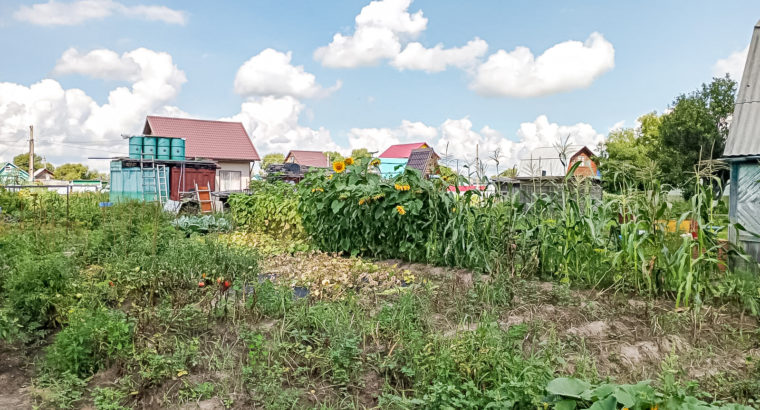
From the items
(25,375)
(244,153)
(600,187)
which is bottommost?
(25,375)

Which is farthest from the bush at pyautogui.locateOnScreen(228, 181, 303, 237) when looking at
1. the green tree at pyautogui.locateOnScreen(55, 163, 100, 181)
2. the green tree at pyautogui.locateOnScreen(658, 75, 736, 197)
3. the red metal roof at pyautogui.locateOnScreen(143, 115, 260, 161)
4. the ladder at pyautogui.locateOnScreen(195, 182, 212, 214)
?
the green tree at pyautogui.locateOnScreen(55, 163, 100, 181)

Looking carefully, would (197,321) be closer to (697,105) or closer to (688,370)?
(688,370)

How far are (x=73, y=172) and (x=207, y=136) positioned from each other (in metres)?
36.7

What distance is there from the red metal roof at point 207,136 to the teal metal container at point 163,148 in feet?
23.3

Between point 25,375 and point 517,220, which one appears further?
point 517,220

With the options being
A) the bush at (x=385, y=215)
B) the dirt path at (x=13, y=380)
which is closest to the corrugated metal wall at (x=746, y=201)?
the bush at (x=385, y=215)

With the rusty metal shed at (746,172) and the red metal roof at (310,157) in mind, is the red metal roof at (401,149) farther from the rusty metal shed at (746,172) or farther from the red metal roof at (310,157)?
the rusty metal shed at (746,172)

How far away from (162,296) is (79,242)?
2467 millimetres

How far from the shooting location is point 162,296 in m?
4.18

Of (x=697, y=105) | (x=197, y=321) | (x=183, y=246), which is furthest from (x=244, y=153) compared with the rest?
(x=197, y=321)

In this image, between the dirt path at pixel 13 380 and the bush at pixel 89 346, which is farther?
the bush at pixel 89 346

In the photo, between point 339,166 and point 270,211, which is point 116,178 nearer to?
point 270,211

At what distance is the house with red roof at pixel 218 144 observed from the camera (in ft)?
94.8

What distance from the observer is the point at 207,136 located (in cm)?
3009
